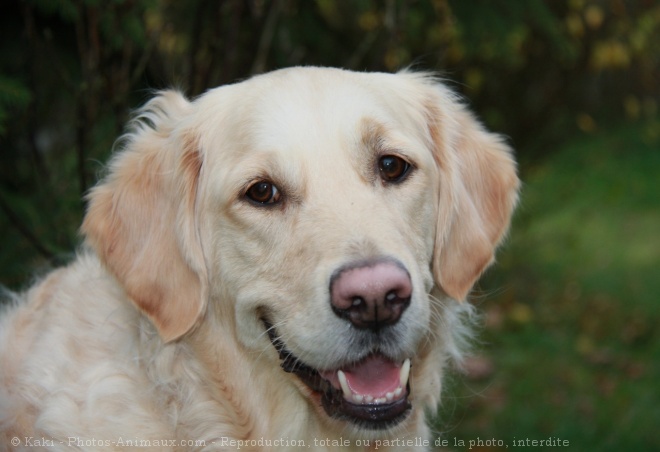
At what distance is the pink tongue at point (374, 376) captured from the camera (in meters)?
3.06

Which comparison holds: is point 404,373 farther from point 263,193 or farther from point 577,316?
point 577,316

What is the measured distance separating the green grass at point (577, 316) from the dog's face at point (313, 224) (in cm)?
113

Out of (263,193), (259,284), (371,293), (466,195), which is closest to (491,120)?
(466,195)

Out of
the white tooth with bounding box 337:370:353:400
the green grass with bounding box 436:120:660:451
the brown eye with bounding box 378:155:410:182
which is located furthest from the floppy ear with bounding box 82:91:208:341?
the green grass with bounding box 436:120:660:451

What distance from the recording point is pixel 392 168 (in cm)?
331

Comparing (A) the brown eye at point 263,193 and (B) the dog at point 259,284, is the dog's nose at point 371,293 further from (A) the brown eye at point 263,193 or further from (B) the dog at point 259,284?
(A) the brown eye at point 263,193

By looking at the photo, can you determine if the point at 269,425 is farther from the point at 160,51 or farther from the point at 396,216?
the point at 160,51

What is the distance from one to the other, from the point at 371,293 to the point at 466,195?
99 cm

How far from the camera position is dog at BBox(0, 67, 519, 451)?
3.04m

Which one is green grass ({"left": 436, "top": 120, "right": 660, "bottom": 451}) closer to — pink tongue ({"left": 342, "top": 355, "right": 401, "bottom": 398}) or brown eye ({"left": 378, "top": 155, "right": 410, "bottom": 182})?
pink tongue ({"left": 342, "top": 355, "right": 401, "bottom": 398})

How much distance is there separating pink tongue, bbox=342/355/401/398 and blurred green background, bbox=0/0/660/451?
1150mm

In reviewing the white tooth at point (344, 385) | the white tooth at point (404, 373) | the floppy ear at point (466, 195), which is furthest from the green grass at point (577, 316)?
the white tooth at point (344, 385)

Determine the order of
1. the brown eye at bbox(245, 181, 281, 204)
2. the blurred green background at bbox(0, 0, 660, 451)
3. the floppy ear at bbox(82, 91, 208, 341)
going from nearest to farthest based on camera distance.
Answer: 1. the brown eye at bbox(245, 181, 281, 204)
2. the floppy ear at bbox(82, 91, 208, 341)
3. the blurred green background at bbox(0, 0, 660, 451)

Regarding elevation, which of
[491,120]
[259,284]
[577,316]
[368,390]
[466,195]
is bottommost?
[577,316]
